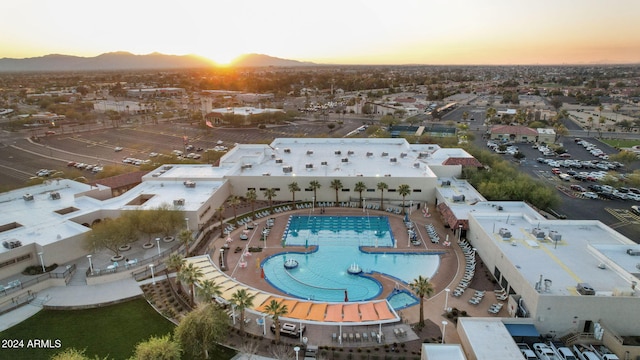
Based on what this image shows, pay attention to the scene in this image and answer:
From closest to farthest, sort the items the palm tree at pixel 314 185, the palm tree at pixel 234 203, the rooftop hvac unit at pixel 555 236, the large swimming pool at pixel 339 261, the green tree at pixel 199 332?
1. the green tree at pixel 199 332
2. the large swimming pool at pixel 339 261
3. the rooftop hvac unit at pixel 555 236
4. the palm tree at pixel 234 203
5. the palm tree at pixel 314 185

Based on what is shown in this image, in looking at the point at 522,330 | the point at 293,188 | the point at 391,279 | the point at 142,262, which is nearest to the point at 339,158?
the point at 293,188

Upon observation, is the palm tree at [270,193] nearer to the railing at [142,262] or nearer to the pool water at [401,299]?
the railing at [142,262]

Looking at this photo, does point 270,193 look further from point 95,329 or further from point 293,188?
point 95,329

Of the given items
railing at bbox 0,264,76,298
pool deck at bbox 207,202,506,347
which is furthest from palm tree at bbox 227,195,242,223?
railing at bbox 0,264,76,298

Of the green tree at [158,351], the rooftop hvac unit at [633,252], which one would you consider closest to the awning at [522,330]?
the rooftop hvac unit at [633,252]

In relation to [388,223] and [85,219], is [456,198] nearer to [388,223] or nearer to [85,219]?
[388,223]
